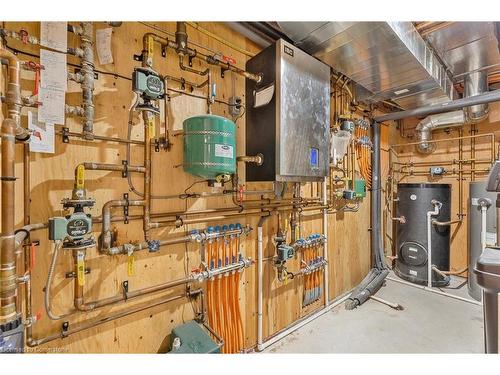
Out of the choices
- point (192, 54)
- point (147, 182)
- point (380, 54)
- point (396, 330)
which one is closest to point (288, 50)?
point (192, 54)

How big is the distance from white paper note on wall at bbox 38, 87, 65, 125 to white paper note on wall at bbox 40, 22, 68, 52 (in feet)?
0.75

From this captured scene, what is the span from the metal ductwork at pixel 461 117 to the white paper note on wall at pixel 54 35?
387 cm

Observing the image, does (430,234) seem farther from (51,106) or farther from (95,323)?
(51,106)

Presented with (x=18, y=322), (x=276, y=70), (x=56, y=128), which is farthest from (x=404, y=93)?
(x=18, y=322)

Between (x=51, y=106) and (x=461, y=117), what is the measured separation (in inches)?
174

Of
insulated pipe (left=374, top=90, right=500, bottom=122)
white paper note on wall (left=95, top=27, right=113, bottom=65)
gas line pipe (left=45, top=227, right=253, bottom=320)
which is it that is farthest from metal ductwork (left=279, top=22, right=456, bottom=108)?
gas line pipe (left=45, top=227, right=253, bottom=320)

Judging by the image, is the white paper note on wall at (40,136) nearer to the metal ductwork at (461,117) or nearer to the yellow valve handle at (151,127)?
the yellow valve handle at (151,127)

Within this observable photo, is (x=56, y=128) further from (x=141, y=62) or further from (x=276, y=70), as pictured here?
(x=276, y=70)

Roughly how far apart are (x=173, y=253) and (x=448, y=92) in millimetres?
3585

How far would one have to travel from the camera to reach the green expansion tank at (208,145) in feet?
4.48

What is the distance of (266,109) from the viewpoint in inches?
66.4

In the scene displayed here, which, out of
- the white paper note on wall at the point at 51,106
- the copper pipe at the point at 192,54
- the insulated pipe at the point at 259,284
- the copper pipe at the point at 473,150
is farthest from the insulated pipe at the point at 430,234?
the white paper note on wall at the point at 51,106

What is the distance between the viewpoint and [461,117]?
309 centimetres

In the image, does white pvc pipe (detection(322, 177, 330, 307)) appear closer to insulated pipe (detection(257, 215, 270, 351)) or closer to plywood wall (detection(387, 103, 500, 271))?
insulated pipe (detection(257, 215, 270, 351))
